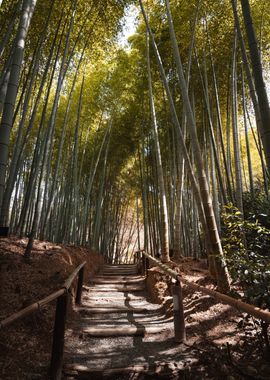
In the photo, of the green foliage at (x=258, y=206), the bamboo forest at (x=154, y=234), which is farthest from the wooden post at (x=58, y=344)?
the green foliage at (x=258, y=206)

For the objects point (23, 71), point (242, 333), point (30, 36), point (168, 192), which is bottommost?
point (242, 333)

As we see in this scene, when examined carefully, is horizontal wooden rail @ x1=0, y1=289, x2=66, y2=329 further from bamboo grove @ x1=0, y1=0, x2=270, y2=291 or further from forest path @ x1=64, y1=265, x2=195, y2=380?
bamboo grove @ x1=0, y1=0, x2=270, y2=291

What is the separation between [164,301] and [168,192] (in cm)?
587

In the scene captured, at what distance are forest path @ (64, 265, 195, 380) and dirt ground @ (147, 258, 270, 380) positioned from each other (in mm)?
141

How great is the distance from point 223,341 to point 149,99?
552 centimetres

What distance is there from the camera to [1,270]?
297cm

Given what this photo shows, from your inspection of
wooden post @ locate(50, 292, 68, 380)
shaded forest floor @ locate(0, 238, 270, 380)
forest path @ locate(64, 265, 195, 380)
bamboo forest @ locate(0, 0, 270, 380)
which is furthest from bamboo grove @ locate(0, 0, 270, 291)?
wooden post @ locate(50, 292, 68, 380)

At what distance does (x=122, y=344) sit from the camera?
8.21 ft

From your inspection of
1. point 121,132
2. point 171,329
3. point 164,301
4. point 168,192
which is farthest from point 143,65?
point 171,329

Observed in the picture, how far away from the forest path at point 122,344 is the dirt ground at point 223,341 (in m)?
0.14

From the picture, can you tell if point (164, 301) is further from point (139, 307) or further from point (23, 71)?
point (23, 71)

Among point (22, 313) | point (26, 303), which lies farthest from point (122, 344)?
point (22, 313)

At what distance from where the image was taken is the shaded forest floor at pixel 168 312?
176 cm

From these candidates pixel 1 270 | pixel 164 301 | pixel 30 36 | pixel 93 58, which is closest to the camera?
pixel 1 270
